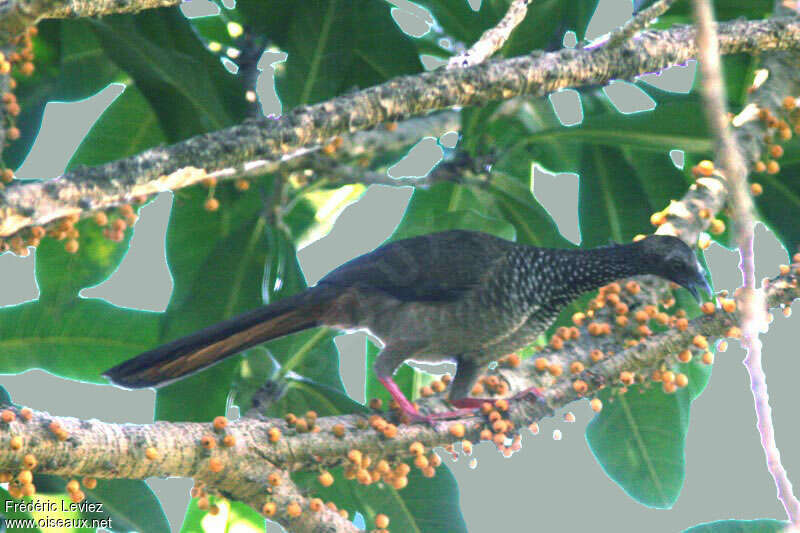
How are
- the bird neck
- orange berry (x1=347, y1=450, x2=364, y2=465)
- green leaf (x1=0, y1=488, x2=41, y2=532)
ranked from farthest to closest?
the bird neck, green leaf (x1=0, y1=488, x2=41, y2=532), orange berry (x1=347, y1=450, x2=364, y2=465)

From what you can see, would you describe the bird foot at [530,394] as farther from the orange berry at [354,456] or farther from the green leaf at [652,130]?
the green leaf at [652,130]

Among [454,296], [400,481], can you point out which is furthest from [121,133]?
[400,481]

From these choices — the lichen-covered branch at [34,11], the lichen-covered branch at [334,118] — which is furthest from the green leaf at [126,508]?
the lichen-covered branch at [34,11]

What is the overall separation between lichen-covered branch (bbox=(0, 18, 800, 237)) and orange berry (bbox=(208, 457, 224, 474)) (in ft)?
1.89

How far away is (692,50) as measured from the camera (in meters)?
2.77

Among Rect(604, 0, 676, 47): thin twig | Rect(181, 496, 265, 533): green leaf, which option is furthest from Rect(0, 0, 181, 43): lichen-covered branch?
Rect(181, 496, 265, 533): green leaf

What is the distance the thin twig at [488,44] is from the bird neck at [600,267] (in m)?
0.73

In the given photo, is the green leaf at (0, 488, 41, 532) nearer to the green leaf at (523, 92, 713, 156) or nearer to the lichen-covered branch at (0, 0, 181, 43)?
the lichen-covered branch at (0, 0, 181, 43)

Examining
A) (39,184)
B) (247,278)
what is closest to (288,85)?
(247,278)

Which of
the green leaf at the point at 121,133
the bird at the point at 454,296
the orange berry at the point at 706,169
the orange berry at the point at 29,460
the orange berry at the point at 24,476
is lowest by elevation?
the orange berry at the point at 24,476

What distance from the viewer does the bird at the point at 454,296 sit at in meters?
2.72

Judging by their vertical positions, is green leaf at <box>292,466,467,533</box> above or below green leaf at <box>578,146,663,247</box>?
below

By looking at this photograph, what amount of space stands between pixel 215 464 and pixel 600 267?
55.5 inches

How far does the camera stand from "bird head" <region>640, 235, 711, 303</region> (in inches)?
109
